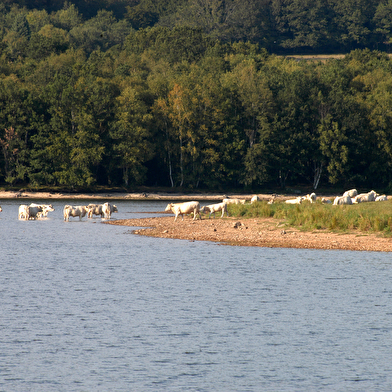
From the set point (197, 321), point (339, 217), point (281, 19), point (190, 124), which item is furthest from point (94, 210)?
point (281, 19)

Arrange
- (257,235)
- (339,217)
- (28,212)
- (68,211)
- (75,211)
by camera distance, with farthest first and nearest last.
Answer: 1. (28,212)
2. (68,211)
3. (75,211)
4. (339,217)
5. (257,235)

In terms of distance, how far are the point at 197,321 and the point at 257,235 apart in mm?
18329

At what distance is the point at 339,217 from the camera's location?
36.0 meters

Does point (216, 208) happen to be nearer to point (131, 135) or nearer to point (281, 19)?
point (131, 135)

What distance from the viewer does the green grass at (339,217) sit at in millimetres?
34281

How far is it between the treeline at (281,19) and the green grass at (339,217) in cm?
12721

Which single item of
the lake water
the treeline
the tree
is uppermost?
the treeline

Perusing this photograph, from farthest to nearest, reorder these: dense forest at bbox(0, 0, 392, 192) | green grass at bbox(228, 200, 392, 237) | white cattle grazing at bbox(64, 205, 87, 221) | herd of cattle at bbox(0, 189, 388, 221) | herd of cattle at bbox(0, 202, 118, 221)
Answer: dense forest at bbox(0, 0, 392, 192) → herd of cattle at bbox(0, 202, 118, 221) → white cattle grazing at bbox(64, 205, 87, 221) → herd of cattle at bbox(0, 189, 388, 221) → green grass at bbox(228, 200, 392, 237)

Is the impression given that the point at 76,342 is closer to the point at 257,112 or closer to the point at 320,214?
the point at 320,214

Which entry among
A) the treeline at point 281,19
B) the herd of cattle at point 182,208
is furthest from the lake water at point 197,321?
the treeline at point 281,19

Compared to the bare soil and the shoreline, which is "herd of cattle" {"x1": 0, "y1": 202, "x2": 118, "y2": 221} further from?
the bare soil

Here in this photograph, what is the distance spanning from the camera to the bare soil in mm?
31891

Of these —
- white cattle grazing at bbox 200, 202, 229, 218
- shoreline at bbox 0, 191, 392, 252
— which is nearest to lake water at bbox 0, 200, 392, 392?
shoreline at bbox 0, 191, 392, 252

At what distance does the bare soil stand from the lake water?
1.69m
